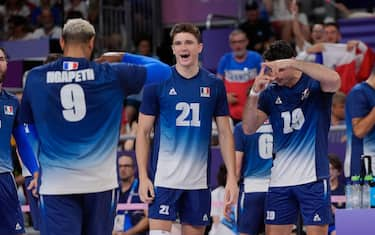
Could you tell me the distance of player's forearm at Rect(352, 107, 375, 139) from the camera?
33.7 feet

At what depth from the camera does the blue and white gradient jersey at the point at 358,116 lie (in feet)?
34.1

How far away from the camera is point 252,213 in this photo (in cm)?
1096

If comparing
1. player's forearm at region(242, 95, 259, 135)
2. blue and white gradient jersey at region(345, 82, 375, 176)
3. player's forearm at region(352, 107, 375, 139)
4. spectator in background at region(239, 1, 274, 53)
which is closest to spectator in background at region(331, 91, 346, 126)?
spectator in background at region(239, 1, 274, 53)

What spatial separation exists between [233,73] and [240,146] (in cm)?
392

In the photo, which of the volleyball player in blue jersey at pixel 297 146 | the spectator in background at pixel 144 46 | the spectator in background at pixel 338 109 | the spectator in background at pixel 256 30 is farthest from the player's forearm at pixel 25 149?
the spectator in background at pixel 144 46

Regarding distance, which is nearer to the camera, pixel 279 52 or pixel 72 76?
pixel 72 76

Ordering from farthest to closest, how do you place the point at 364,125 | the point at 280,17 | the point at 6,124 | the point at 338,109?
the point at 280,17
the point at 338,109
the point at 364,125
the point at 6,124

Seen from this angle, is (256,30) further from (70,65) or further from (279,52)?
(70,65)

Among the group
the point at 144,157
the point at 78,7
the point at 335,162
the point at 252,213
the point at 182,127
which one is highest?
the point at 78,7

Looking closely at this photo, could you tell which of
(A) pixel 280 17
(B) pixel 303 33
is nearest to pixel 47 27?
(A) pixel 280 17

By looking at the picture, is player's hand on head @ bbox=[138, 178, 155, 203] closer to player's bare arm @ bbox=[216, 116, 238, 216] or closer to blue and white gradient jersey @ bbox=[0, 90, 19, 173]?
player's bare arm @ bbox=[216, 116, 238, 216]

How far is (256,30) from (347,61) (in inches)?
80.0

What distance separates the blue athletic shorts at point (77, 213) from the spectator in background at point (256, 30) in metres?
8.50

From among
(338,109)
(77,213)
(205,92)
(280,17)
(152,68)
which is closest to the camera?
(77,213)
